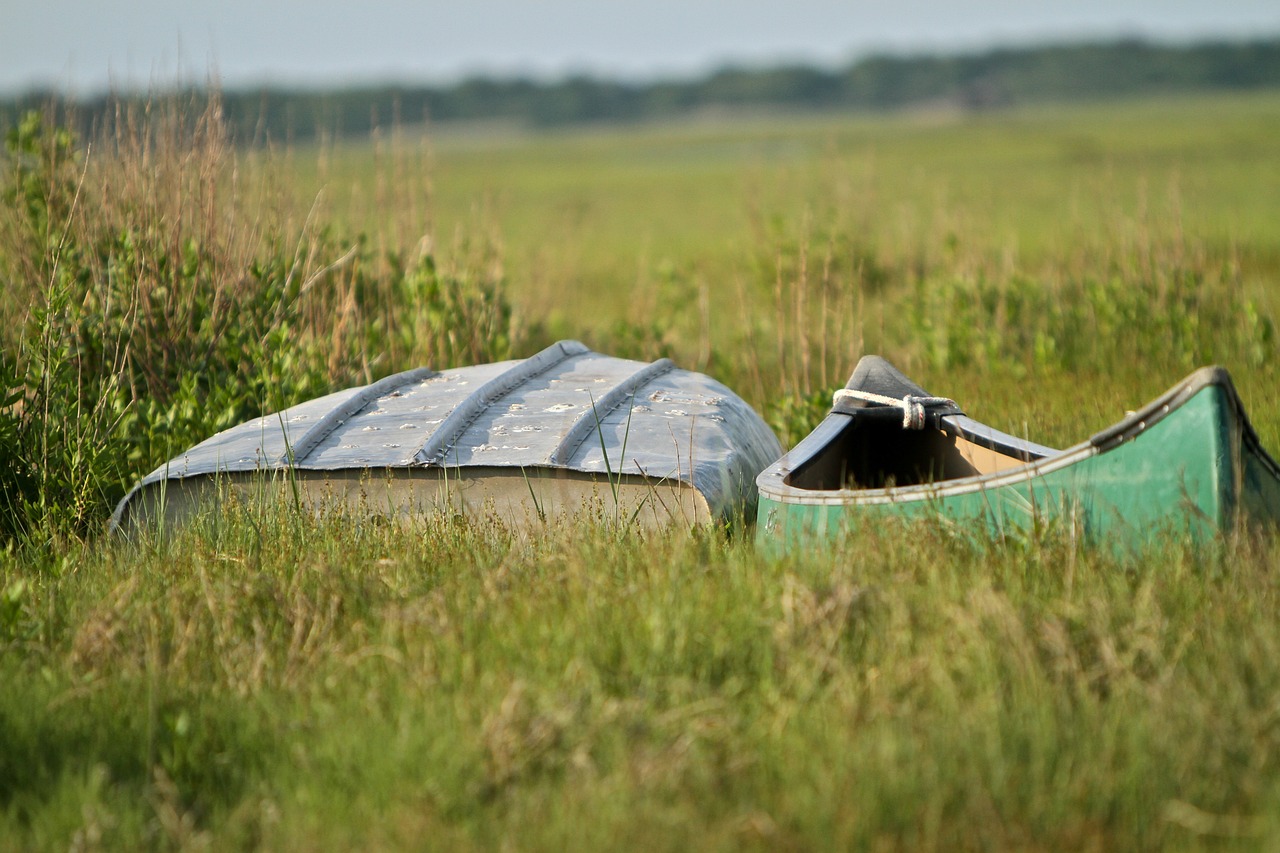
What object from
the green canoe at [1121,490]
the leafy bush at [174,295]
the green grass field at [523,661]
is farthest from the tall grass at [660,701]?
the leafy bush at [174,295]

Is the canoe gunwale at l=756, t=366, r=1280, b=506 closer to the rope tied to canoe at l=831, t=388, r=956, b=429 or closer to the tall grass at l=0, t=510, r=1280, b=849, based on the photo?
the tall grass at l=0, t=510, r=1280, b=849

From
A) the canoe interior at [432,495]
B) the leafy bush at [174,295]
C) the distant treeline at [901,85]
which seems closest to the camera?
the canoe interior at [432,495]

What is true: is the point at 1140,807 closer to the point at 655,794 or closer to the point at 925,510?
the point at 655,794

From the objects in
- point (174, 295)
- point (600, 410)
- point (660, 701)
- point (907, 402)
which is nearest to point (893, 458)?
point (907, 402)

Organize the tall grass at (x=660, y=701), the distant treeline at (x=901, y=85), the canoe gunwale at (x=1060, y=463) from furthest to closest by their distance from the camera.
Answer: the distant treeline at (x=901, y=85)
the canoe gunwale at (x=1060, y=463)
the tall grass at (x=660, y=701)

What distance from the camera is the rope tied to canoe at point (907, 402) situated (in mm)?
4984

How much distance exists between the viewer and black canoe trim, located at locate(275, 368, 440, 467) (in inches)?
190

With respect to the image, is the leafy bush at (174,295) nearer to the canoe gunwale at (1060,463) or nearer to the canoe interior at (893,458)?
the canoe interior at (893,458)

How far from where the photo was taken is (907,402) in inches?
197

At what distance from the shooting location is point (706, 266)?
60.8 feet

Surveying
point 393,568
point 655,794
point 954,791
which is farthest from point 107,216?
point 954,791

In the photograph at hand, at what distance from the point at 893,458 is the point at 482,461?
1.99 m

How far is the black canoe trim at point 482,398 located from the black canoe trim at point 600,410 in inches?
18.9

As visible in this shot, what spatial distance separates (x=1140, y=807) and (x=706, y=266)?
1640 cm
